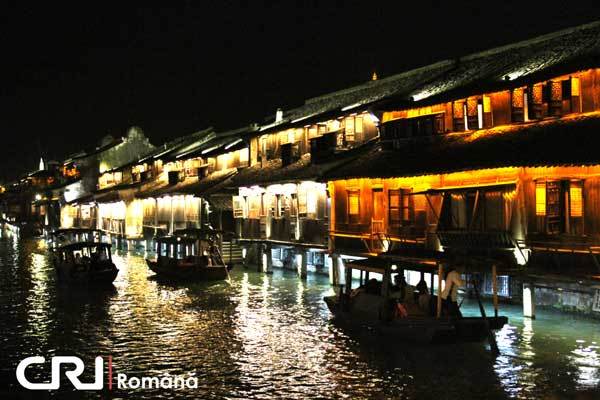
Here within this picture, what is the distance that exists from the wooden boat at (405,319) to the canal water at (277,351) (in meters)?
0.55

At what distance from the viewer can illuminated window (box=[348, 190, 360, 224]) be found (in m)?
36.9

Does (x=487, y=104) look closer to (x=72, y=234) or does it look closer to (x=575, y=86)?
(x=575, y=86)

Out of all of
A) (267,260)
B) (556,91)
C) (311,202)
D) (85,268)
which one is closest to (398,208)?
(311,202)

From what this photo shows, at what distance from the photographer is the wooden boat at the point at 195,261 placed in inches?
1778

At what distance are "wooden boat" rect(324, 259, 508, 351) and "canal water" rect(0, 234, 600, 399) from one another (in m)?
0.55

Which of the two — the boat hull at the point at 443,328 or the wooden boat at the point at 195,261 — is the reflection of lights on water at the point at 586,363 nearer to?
the boat hull at the point at 443,328

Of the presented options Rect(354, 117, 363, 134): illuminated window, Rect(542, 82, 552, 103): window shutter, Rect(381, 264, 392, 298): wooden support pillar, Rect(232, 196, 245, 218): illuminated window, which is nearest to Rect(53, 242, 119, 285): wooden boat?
Rect(232, 196, 245, 218): illuminated window

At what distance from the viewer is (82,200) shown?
93.0m

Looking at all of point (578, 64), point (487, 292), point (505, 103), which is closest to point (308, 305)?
point (487, 292)

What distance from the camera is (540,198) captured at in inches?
1057

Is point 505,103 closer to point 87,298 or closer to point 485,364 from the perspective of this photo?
point 485,364

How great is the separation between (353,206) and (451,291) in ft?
43.9

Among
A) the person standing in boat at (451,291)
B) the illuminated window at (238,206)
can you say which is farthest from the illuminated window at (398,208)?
the illuminated window at (238,206)

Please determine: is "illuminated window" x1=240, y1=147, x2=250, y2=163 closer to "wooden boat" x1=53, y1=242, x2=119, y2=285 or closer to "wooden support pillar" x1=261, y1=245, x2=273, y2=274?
"wooden support pillar" x1=261, y1=245, x2=273, y2=274
